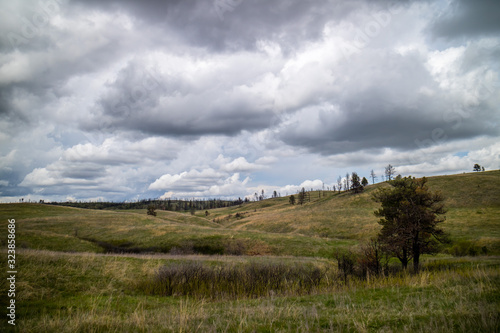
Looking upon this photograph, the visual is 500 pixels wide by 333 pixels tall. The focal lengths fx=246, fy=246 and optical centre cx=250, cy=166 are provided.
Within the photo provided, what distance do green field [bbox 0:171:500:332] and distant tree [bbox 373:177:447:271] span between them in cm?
219

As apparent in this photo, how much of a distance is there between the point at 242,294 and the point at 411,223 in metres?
18.8

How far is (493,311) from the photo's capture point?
6.21m

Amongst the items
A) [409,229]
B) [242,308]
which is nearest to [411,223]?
[409,229]

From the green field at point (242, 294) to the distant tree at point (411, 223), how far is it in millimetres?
2192

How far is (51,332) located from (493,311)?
1140 cm

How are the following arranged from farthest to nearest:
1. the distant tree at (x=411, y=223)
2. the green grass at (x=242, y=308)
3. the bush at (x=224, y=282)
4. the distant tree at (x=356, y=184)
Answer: the distant tree at (x=356, y=184) → the distant tree at (x=411, y=223) → the bush at (x=224, y=282) → the green grass at (x=242, y=308)

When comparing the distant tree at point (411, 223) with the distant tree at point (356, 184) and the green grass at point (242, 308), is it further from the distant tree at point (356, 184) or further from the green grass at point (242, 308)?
the distant tree at point (356, 184)

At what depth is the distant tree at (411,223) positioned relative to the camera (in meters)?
23.8

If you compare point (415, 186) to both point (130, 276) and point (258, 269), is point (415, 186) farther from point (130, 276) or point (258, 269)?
point (130, 276)

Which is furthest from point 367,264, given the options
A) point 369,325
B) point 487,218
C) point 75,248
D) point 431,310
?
point 487,218

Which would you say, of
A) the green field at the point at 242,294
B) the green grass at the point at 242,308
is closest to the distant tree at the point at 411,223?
the green field at the point at 242,294

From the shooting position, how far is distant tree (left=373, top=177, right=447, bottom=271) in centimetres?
2375

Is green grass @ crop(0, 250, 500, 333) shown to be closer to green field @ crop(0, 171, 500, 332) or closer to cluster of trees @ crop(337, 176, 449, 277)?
green field @ crop(0, 171, 500, 332)

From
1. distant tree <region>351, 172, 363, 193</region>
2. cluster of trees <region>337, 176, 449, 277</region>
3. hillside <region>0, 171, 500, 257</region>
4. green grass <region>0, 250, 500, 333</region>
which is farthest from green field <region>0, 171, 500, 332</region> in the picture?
distant tree <region>351, 172, 363, 193</region>
